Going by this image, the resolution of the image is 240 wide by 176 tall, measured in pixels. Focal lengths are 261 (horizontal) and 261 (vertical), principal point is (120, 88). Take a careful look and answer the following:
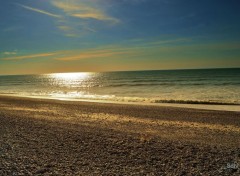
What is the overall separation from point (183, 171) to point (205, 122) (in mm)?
9960

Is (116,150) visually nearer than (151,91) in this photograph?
Yes

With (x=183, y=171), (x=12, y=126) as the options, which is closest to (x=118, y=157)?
(x=183, y=171)

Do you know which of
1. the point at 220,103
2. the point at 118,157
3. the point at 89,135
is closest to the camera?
the point at 118,157

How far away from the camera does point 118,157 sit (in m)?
8.61

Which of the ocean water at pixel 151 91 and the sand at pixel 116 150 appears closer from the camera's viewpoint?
the sand at pixel 116 150

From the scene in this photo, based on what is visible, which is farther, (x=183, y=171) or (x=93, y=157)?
(x=93, y=157)

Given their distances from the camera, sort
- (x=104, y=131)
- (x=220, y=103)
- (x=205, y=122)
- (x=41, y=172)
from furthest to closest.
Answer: (x=220, y=103), (x=205, y=122), (x=104, y=131), (x=41, y=172)

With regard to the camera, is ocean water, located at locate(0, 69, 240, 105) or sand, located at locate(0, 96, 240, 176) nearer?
sand, located at locate(0, 96, 240, 176)

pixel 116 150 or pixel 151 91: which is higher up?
pixel 116 150

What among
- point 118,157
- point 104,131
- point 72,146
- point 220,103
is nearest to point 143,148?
point 118,157

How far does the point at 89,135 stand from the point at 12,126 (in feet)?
15.7

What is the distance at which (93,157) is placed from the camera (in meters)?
8.61

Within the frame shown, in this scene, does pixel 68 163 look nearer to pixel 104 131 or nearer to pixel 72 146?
pixel 72 146

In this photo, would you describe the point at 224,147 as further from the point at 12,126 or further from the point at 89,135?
the point at 12,126
